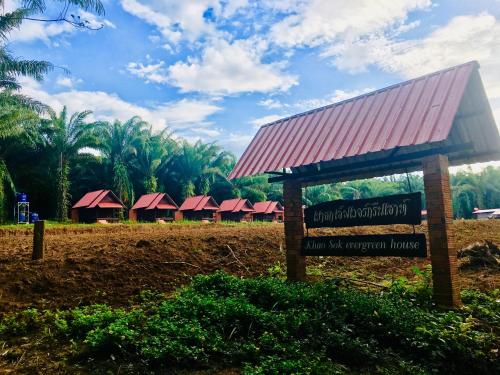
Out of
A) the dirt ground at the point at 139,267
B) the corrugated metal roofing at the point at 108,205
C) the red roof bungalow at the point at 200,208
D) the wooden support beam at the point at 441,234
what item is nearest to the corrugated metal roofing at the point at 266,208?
the red roof bungalow at the point at 200,208

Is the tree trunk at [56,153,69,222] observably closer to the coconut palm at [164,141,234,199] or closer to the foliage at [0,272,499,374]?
the coconut palm at [164,141,234,199]

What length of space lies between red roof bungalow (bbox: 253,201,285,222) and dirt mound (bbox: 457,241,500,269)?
32.3 meters

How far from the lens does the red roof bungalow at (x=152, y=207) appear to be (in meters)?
32.6

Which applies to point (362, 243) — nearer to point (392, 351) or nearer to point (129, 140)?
point (392, 351)

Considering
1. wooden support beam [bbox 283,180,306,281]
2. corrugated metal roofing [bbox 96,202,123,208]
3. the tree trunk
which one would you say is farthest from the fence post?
the tree trunk

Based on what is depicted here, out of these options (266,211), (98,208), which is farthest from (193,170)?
(98,208)

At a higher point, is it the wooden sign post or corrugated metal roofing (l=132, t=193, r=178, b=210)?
corrugated metal roofing (l=132, t=193, r=178, b=210)

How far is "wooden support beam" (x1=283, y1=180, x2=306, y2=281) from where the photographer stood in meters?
8.16

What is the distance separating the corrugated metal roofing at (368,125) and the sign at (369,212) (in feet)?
3.19

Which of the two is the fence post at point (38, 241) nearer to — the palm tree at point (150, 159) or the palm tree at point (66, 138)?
the palm tree at point (66, 138)

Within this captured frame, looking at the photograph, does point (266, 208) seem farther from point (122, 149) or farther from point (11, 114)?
point (11, 114)

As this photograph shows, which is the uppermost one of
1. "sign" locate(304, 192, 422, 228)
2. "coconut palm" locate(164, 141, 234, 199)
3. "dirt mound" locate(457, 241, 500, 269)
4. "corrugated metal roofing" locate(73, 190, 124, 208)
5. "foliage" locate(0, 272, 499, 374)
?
"coconut palm" locate(164, 141, 234, 199)

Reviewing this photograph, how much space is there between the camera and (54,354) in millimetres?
4879

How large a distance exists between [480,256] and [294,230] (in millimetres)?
5046
